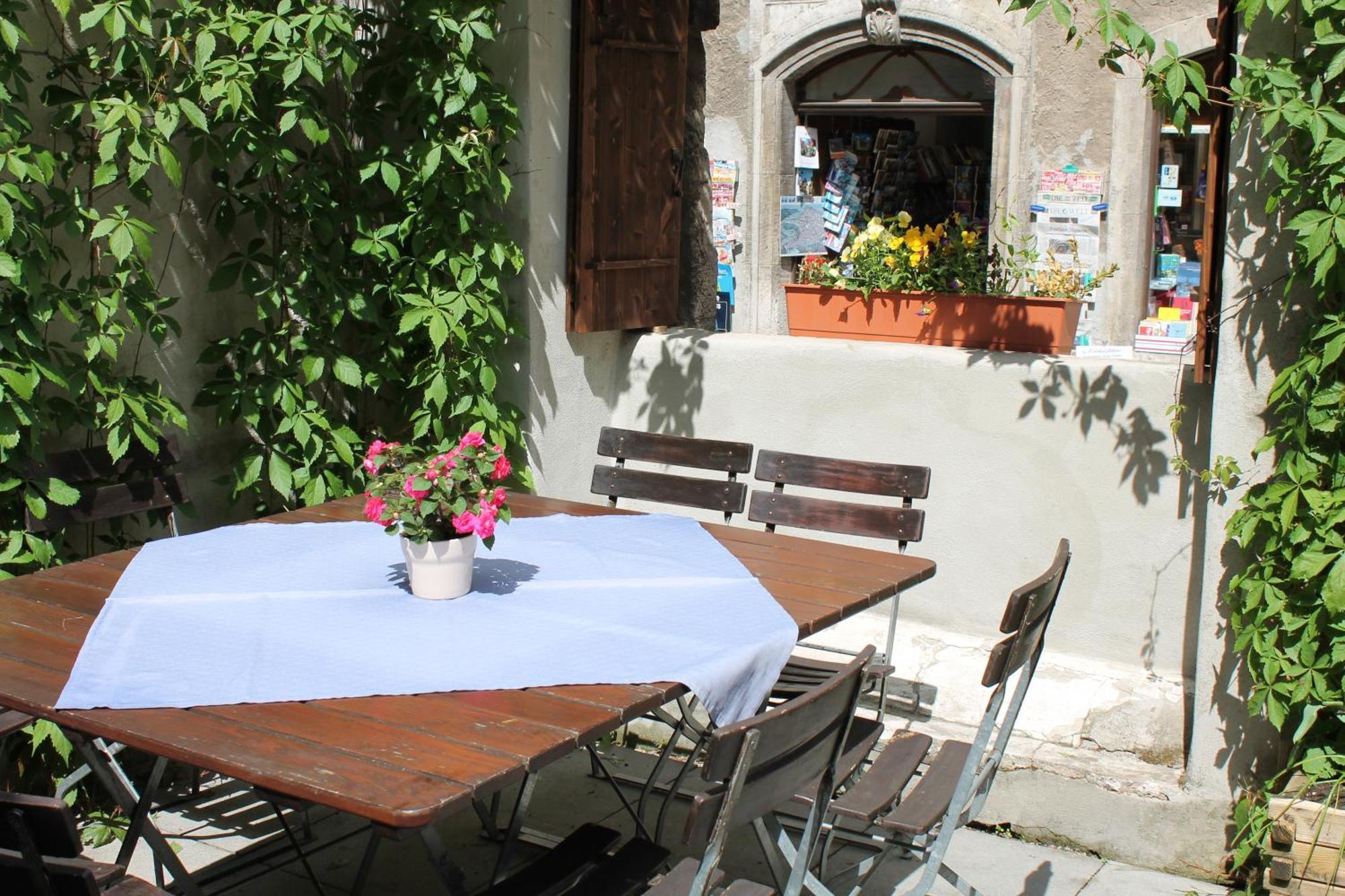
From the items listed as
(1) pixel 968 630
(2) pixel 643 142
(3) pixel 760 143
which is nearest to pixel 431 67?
(2) pixel 643 142

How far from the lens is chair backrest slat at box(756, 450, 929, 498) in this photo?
13.1 feet

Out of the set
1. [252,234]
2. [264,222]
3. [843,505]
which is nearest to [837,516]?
[843,505]

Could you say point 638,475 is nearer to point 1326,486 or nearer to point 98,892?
point 1326,486

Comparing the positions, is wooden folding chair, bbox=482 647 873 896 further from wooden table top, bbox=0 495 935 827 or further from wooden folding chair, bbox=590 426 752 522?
wooden folding chair, bbox=590 426 752 522

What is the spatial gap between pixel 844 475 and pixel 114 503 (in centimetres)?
209

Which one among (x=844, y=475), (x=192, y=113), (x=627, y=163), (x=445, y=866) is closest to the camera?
(x=445, y=866)

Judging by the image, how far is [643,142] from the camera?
550 cm

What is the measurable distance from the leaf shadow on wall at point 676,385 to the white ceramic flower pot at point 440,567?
2303 millimetres

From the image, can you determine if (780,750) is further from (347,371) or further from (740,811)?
(347,371)

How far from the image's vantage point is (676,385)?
17.4ft

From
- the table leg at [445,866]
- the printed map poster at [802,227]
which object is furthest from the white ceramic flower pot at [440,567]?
the printed map poster at [802,227]

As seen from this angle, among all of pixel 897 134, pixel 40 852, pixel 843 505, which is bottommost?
pixel 40 852

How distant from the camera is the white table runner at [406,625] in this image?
257 centimetres

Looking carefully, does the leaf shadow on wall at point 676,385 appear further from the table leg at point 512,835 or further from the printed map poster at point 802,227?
the printed map poster at point 802,227
